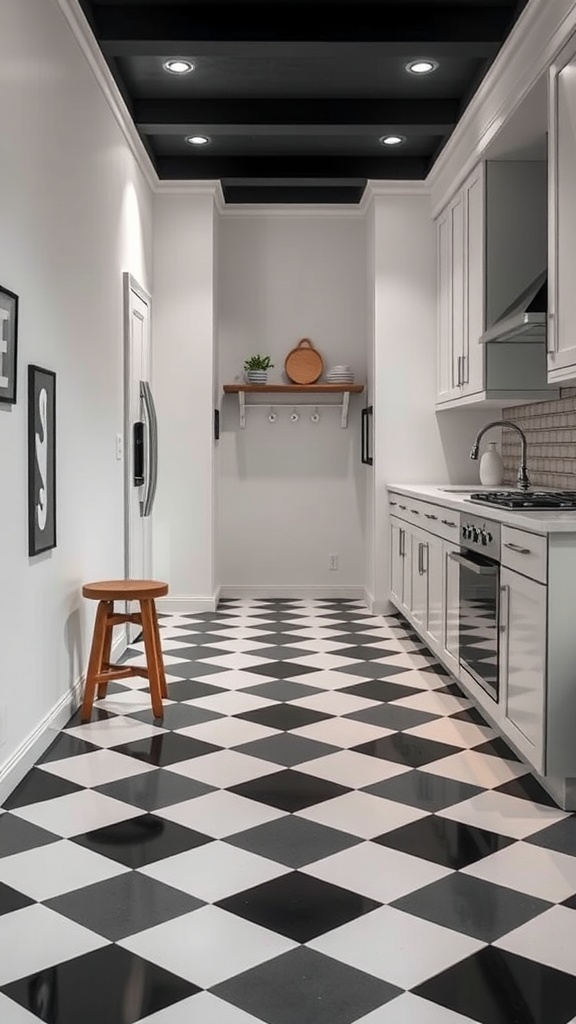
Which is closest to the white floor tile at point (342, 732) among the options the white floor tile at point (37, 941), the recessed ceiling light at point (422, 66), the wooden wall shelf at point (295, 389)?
the white floor tile at point (37, 941)

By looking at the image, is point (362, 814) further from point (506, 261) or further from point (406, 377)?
point (406, 377)

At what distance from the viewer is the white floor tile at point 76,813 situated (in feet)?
8.80

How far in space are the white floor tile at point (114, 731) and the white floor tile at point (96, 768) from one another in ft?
0.53

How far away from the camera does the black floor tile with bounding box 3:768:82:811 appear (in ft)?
9.45

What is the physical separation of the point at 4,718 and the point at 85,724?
Answer: 33.0 inches

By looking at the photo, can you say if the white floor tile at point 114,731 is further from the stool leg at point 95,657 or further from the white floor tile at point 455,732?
the white floor tile at point 455,732

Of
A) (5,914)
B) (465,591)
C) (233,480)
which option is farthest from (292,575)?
(5,914)

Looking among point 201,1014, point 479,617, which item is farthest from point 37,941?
point 479,617

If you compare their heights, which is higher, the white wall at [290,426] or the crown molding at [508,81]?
the crown molding at [508,81]

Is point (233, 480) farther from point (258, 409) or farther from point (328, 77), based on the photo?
point (328, 77)

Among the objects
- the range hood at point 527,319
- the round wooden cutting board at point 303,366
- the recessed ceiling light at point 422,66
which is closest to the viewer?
the range hood at point 527,319

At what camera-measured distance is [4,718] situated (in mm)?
2898

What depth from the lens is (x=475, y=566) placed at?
11.8ft

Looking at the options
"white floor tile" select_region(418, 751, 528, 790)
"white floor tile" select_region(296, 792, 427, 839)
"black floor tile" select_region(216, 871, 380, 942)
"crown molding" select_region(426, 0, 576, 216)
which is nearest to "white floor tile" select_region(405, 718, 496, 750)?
"white floor tile" select_region(418, 751, 528, 790)
